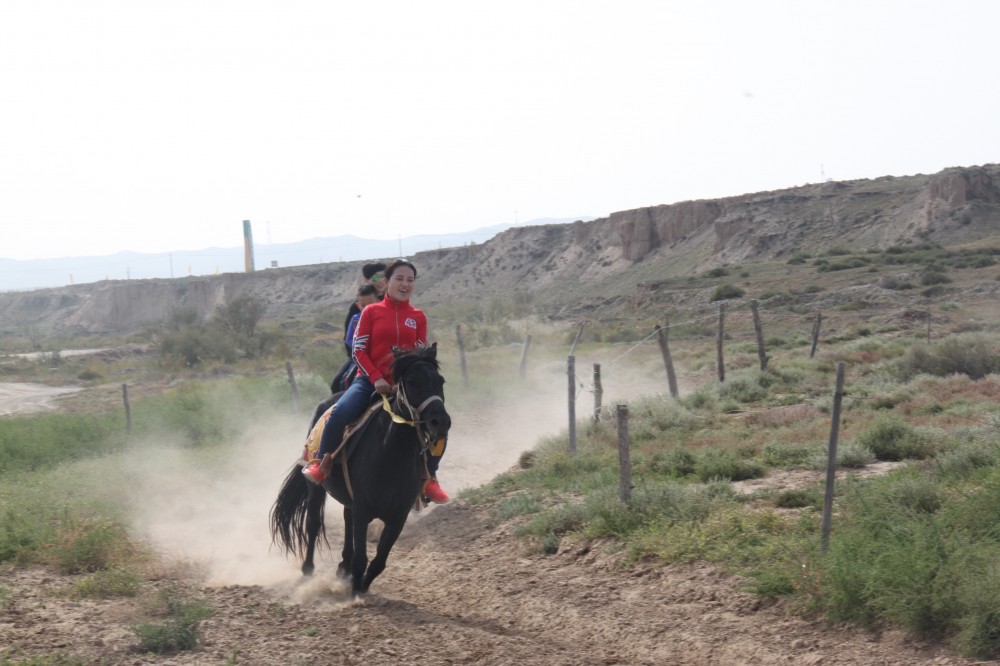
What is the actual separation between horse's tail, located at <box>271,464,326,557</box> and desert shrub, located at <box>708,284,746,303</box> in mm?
35401

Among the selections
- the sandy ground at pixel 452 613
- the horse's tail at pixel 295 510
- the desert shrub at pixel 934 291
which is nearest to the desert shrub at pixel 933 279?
the desert shrub at pixel 934 291

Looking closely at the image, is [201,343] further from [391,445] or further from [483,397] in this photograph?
[391,445]

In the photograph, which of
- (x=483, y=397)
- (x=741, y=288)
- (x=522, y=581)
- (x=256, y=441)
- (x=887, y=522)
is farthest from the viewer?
(x=741, y=288)

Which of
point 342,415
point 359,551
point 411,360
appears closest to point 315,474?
point 342,415

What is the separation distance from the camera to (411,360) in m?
6.81

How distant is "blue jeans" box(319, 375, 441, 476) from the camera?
24.4 feet

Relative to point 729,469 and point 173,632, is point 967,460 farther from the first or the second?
point 173,632

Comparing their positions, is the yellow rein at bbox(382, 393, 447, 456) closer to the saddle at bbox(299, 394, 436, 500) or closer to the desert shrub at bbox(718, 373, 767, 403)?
the saddle at bbox(299, 394, 436, 500)

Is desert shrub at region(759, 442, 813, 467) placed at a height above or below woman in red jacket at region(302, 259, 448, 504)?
below

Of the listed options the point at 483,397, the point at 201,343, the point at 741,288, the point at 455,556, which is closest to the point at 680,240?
the point at 741,288

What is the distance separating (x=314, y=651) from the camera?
573 centimetres

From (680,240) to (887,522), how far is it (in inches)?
2493

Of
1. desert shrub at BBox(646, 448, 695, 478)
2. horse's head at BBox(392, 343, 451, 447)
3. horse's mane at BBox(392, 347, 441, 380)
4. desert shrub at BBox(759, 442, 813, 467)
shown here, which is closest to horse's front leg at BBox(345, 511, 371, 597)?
horse's head at BBox(392, 343, 451, 447)

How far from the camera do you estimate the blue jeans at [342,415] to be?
7.43 m
